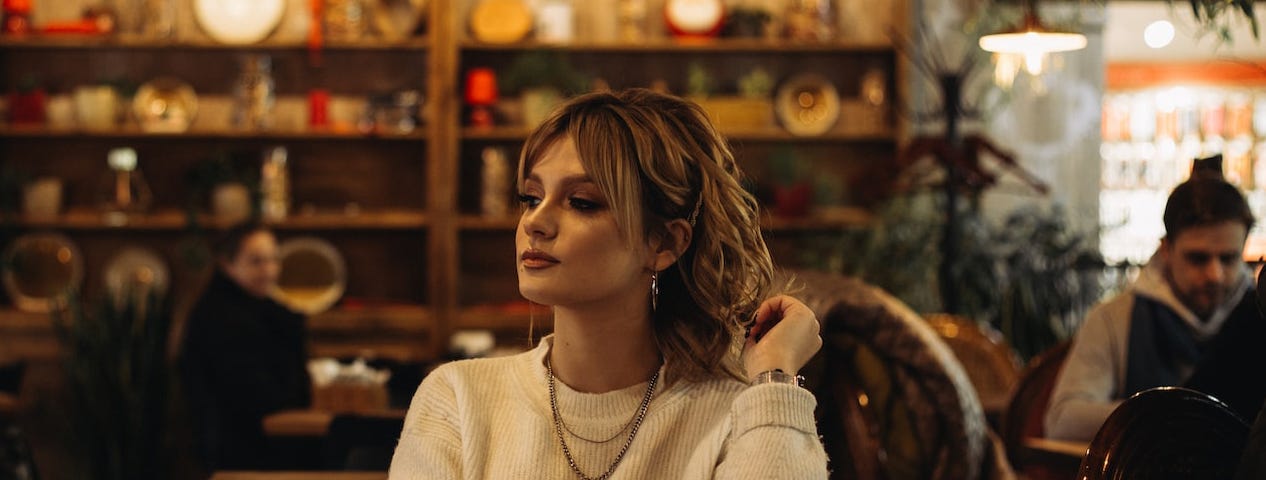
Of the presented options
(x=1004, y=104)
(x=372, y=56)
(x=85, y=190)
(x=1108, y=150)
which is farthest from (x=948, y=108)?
(x=1108, y=150)

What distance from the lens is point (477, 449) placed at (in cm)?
177

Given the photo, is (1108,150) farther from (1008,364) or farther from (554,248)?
(554,248)

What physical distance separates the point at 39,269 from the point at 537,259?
5349 mm

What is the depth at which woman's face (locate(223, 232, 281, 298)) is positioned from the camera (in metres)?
4.75

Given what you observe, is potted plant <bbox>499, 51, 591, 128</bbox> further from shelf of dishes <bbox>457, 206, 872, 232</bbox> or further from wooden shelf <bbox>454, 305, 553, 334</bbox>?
wooden shelf <bbox>454, 305, 553, 334</bbox>

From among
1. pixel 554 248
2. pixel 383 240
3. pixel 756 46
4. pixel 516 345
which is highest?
pixel 756 46

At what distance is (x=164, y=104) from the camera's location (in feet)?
21.0

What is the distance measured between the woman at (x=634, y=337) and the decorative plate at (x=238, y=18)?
191 inches

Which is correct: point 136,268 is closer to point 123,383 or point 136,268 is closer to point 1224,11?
point 123,383

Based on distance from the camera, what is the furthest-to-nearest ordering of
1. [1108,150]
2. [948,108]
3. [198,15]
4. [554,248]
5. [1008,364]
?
[1108,150] < [198,15] < [948,108] < [1008,364] < [554,248]

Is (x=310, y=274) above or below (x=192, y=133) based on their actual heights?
below

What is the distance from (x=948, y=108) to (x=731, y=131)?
103cm

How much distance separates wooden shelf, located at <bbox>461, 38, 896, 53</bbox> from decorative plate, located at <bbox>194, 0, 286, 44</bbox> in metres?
0.83

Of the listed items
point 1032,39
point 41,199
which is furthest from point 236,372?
point 1032,39
